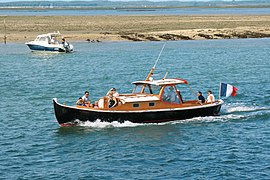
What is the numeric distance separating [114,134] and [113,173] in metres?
5.83

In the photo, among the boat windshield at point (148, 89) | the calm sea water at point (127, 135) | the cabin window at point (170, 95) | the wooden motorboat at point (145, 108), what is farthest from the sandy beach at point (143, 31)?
the cabin window at point (170, 95)

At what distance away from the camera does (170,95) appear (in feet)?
103

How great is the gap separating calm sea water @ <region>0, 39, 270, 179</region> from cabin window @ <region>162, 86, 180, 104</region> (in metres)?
1.18

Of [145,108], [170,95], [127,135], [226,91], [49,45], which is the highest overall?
[170,95]

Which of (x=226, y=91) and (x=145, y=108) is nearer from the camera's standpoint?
(x=145, y=108)

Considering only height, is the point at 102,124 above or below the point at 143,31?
below

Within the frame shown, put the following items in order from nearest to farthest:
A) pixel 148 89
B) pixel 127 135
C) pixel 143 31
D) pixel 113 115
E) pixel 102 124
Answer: pixel 127 135, pixel 113 115, pixel 102 124, pixel 148 89, pixel 143 31

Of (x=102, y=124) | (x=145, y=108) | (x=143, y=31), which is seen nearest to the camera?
(x=102, y=124)

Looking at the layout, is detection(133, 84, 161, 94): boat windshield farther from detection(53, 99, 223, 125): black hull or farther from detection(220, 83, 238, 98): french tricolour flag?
detection(220, 83, 238, 98): french tricolour flag

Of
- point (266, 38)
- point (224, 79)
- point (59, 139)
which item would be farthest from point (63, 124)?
point (266, 38)

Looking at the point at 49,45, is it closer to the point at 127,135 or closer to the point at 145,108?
the point at 145,108

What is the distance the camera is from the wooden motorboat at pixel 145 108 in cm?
3027

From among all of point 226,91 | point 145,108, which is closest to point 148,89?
point 145,108

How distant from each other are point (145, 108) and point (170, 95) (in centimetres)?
151
